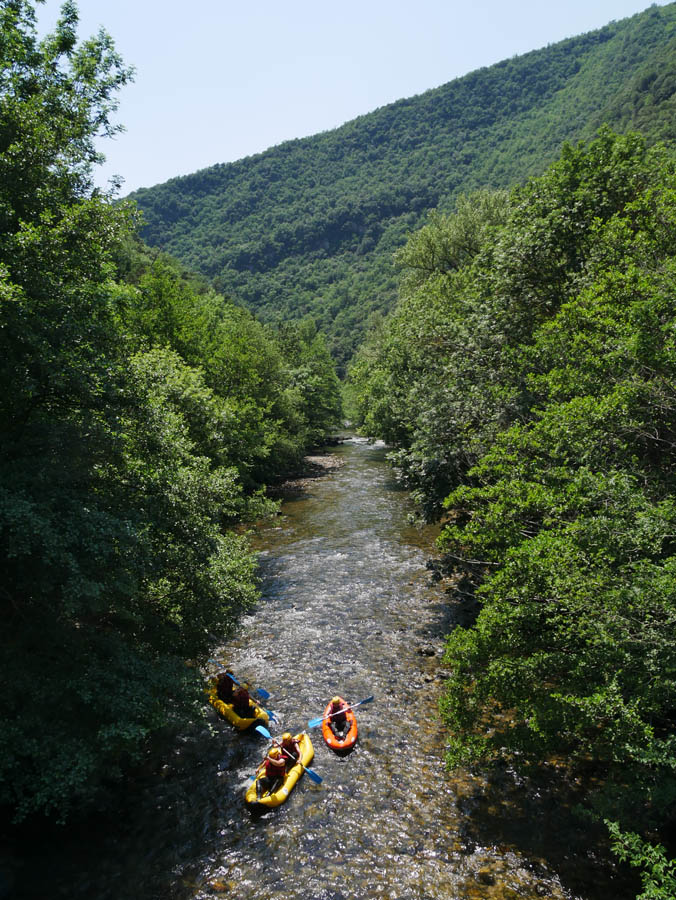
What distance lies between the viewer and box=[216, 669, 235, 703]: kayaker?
1253 centimetres

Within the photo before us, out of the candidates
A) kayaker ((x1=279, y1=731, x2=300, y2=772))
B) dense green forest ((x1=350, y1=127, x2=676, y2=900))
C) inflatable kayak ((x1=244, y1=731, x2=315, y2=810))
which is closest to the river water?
inflatable kayak ((x1=244, y1=731, x2=315, y2=810))

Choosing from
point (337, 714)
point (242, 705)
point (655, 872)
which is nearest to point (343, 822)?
point (337, 714)

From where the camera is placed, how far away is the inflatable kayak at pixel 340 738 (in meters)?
11.1

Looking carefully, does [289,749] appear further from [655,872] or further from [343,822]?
[655,872]

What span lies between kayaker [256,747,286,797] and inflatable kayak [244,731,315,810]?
96 millimetres

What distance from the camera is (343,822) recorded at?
9.40 metres

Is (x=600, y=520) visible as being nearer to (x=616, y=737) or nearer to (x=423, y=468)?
(x=616, y=737)

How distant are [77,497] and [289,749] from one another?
7.09 metres

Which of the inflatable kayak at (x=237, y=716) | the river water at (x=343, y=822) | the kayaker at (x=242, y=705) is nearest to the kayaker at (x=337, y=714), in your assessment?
the river water at (x=343, y=822)

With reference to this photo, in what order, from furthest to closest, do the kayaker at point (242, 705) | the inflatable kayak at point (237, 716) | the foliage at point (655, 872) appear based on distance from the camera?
1. the kayaker at point (242, 705)
2. the inflatable kayak at point (237, 716)
3. the foliage at point (655, 872)

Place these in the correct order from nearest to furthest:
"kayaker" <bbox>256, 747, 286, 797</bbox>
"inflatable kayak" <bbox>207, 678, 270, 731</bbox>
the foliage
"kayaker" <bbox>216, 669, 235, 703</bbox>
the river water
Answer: the foliage < the river water < "kayaker" <bbox>256, 747, 286, 797</bbox> < "inflatable kayak" <bbox>207, 678, 270, 731</bbox> < "kayaker" <bbox>216, 669, 235, 703</bbox>

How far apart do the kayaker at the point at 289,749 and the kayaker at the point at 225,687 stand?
2132 millimetres

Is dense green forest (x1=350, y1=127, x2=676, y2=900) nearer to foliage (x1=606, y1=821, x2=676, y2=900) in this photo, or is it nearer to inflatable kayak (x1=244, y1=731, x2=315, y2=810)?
foliage (x1=606, y1=821, x2=676, y2=900)

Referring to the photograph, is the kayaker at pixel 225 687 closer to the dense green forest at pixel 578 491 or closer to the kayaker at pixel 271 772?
the kayaker at pixel 271 772
